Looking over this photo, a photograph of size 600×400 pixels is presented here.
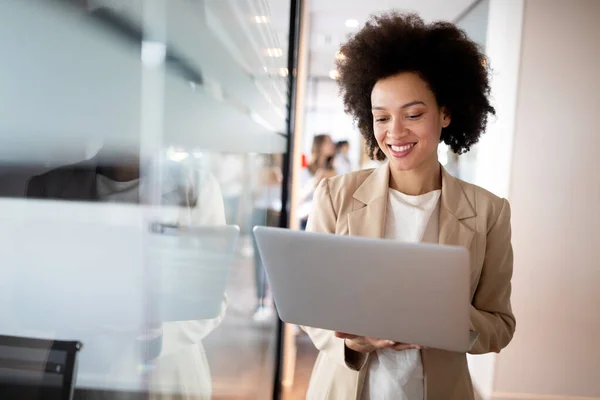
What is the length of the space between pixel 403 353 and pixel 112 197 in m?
0.89

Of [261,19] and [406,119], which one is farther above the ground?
[261,19]

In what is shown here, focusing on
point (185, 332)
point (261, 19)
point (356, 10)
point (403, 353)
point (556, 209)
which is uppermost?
point (356, 10)

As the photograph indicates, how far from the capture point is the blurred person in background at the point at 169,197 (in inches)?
16.6

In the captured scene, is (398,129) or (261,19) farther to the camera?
(261,19)

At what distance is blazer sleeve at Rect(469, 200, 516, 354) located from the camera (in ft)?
3.76

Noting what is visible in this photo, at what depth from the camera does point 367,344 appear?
1037mm

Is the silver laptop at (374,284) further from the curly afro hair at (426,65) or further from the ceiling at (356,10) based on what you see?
the ceiling at (356,10)

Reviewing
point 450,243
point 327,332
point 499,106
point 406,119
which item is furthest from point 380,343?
point 499,106

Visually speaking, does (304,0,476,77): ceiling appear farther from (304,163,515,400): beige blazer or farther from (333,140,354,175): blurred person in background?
(304,163,515,400): beige blazer

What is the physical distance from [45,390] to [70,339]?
0.15 feet

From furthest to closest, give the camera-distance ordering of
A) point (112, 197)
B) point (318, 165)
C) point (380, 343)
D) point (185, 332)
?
1. point (318, 165)
2. point (380, 343)
3. point (185, 332)
4. point (112, 197)

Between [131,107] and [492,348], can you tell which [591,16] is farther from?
[131,107]

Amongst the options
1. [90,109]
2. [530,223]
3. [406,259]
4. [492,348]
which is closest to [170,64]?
[90,109]

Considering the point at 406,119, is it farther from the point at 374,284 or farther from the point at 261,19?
the point at 261,19
